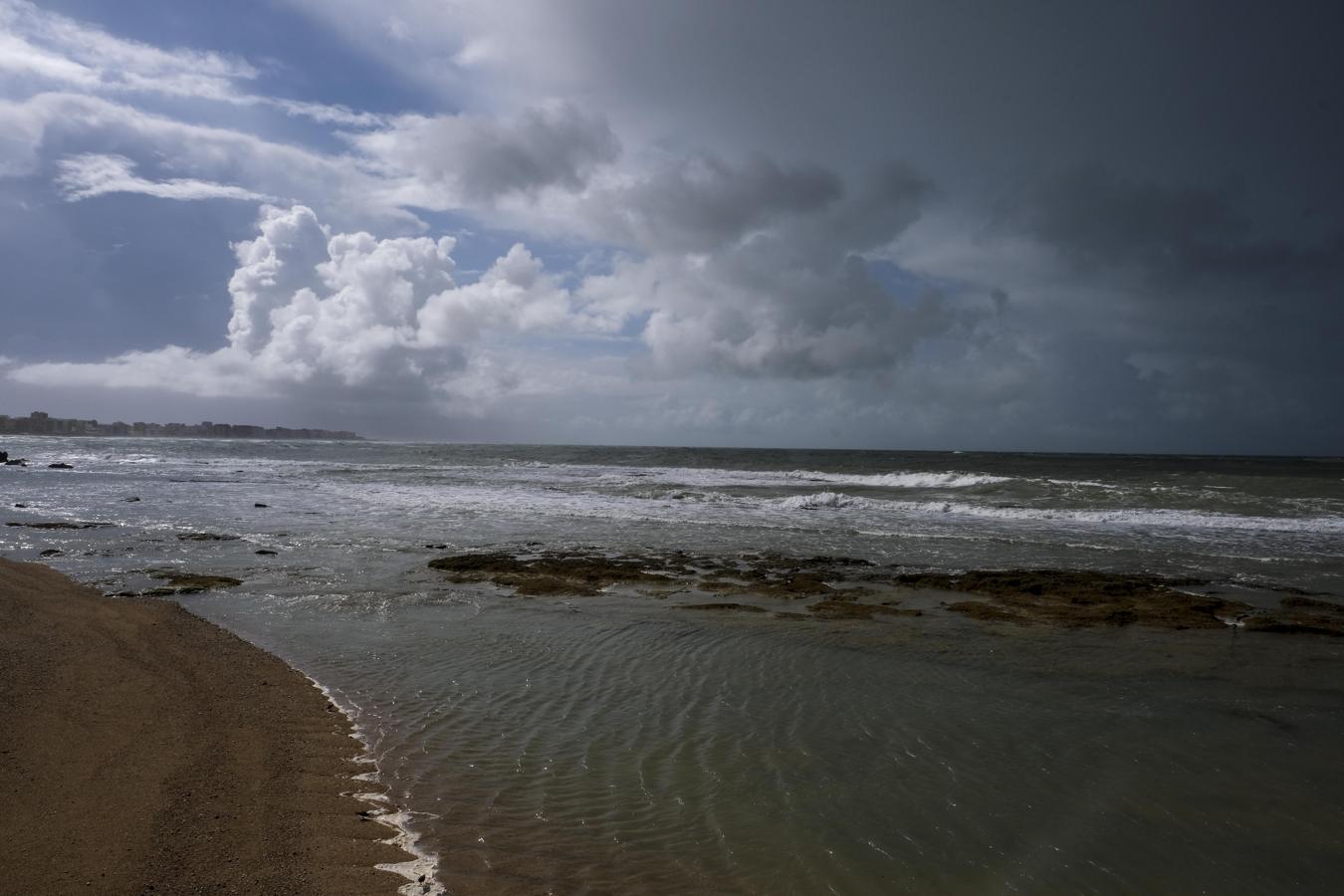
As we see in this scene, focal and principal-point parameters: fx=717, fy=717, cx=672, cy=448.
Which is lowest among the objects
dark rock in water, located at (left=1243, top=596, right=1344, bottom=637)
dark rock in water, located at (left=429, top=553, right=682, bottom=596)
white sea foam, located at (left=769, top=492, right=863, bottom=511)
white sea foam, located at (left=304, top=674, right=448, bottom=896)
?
dark rock in water, located at (left=429, top=553, right=682, bottom=596)

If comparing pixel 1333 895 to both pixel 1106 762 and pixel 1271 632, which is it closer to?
pixel 1106 762

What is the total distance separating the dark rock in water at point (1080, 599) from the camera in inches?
412

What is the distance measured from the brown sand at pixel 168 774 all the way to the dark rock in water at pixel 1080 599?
8999 mm

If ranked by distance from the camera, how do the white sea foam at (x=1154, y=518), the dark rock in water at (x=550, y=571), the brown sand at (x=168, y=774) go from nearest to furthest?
1. the brown sand at (x=168, y=774)
2. the dark rock in water at (x=550, y=571)
3. the white sea foam at (x=1154, y=518)

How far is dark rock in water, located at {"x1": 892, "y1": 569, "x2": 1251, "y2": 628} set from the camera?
1045cm

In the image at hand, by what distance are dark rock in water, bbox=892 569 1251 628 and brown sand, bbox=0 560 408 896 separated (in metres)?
9.00

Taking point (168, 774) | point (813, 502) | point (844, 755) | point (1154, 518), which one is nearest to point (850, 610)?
point (844, 755)

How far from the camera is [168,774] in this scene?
457 cm

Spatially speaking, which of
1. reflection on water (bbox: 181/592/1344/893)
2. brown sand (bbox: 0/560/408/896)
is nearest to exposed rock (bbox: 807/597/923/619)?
reflection on water (bbox: 181/592/1344/893)

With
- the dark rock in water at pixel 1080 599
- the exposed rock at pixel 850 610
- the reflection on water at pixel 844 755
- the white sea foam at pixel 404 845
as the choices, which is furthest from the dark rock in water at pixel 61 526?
the dark rock in water at pixel 1080 599

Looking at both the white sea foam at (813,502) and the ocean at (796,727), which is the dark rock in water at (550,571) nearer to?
the ocean at (796,727)

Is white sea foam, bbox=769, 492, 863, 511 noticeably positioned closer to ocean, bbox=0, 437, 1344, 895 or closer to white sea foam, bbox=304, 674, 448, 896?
ocean, bbox=0, 437, 1344, 895

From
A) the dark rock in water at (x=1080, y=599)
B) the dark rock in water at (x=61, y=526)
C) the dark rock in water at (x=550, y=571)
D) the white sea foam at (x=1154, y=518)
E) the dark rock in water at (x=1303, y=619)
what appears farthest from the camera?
the white sea foam at (x=1154, y=518)

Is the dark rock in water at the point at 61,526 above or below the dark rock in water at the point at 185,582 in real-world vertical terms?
above
